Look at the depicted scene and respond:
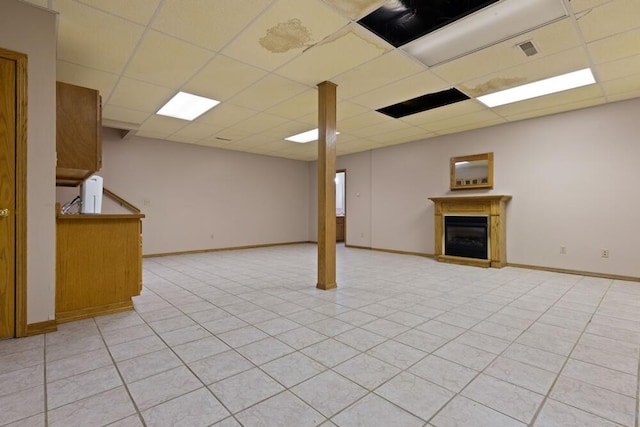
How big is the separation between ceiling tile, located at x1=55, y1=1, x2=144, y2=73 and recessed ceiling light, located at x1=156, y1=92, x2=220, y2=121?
111cm

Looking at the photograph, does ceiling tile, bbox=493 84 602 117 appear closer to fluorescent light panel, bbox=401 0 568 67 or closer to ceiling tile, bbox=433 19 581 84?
ceiling tile, bbox=433 19 581 84

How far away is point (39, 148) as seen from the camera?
2617 millimetres

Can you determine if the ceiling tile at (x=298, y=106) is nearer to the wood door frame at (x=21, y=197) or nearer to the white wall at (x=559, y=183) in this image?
the wood door frame at (x=21, y=197)

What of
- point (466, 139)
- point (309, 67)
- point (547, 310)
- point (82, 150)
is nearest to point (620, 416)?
point (547, 310)

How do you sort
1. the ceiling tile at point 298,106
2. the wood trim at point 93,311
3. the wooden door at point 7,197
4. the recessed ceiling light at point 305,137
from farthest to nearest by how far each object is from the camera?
the recessed ceiling light at point 305,137
the ceiling tile at point 298,106
the wood trim at point 93,311
the wooden door at point 7,197

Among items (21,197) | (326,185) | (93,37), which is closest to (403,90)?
(326,185)

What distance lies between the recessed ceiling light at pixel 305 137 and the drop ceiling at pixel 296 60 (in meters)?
1.03

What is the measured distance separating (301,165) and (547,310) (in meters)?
8.02

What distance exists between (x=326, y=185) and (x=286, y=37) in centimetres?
181

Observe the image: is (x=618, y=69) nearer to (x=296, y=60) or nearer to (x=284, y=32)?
(x=296, y=60)

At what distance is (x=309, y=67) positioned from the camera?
365 cm

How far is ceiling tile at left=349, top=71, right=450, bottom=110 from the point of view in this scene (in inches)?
157

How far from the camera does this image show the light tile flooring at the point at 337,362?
1576 mm

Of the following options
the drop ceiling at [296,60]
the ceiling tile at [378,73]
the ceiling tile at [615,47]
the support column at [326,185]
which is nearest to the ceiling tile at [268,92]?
the drop ceiling at [296,60]
